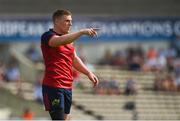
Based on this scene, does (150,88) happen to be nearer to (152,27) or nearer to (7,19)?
(152,27)

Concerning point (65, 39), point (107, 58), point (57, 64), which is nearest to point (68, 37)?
point (65, 39)

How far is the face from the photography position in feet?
26.6

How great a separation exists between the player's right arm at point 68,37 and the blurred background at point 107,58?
1195 cm

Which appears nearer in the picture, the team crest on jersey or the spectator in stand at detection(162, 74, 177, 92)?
the team crest on jersey

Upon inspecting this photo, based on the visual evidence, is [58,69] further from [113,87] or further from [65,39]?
[113,87]

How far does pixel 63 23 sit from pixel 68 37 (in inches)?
16.9

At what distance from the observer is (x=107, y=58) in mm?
23953

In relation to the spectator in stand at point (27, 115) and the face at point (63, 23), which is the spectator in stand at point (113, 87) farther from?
the face at point (63, 23)

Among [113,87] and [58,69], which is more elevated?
[58,69]

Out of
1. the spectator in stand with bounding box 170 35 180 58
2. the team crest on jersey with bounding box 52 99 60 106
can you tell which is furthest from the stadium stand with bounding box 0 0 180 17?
the team crest on jersey with bounding box 52 99 60 106

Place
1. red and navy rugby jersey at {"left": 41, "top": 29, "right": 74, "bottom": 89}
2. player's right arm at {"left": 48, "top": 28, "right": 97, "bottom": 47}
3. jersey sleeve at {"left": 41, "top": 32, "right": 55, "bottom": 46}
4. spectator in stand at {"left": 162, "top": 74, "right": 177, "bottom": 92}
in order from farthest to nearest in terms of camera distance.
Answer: spectator in stand at {"left": 162, "top": 74, "right": 177, "bottom": 92} < red and navy rugby jersey at {"left": 41, "top": 29, "right": 74, "bottom": 89} < jersey sleeve at {"left": 41, "top": 32, "right": 55, "bottom": 46} < player's right arm at {"left": 48, "top": 28, "right": 97, "bottom": 47}

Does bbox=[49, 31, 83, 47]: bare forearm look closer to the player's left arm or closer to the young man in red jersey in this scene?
the young man in red jersey

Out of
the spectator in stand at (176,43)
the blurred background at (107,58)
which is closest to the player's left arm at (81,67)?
the blurred background at (107,58)

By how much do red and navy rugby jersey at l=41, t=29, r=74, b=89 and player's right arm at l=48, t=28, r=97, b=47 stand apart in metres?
0.18
